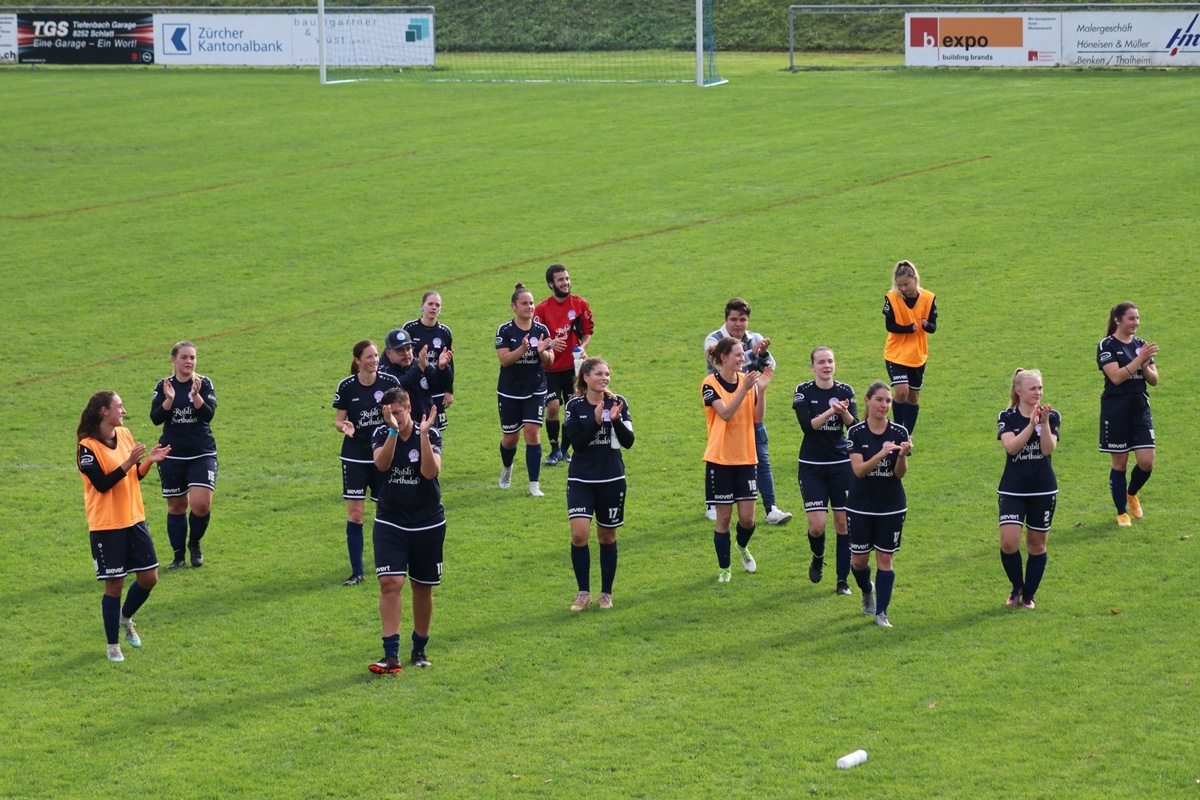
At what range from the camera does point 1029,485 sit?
11.6 metres

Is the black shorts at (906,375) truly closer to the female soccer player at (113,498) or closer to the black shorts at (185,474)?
the black shorts at (185,474)

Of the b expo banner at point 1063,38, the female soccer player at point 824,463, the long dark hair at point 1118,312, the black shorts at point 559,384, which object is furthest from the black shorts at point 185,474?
the b expo banner at point 1063,38

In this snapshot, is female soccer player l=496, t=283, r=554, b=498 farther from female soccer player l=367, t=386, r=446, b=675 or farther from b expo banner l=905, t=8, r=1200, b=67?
b expo banner l=905, t=8, r=1200, b=67

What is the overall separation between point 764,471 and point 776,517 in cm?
51

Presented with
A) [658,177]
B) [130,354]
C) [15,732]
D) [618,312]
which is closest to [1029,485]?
[15,732]

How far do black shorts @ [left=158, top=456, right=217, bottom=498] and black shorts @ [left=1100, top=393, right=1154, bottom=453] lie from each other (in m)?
8.69

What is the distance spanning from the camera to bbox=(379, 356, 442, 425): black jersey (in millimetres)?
14109

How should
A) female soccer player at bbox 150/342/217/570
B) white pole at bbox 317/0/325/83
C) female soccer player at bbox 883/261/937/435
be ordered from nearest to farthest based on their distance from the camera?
female soccer player at bbox 150/342/217/570, female soccer player at bbox 883/261/937/435, white pole at bbox 317/0/325/83

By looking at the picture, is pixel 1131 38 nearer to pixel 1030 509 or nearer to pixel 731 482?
pixel 1030 509

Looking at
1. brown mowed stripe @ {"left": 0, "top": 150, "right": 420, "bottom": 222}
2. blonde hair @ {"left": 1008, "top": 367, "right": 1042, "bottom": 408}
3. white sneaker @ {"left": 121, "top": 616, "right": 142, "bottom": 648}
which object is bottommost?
white sneaker @ {"left": 121, "top": 616, "right": 142, "bottom": 648}

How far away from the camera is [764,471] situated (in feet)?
46.6

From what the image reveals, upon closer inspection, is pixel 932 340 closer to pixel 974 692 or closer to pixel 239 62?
pixel 974 692

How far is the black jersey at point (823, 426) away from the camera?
40.3ft

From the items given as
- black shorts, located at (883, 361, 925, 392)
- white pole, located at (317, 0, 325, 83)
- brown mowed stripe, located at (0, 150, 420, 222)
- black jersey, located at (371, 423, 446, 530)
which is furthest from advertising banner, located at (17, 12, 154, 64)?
black jersey, located at (371, 423, 446, 530)
